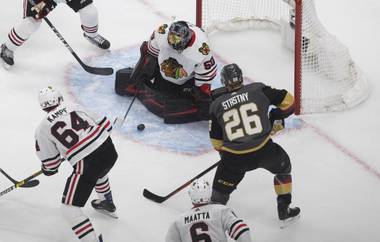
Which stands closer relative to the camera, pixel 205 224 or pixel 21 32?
pixel 205 224

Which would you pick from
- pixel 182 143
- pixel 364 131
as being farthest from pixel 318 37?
pixel 182 143

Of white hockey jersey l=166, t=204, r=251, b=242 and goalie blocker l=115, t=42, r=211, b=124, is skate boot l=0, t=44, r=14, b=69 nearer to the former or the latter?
goalie blocker l=115, t=42, r=211, b=124

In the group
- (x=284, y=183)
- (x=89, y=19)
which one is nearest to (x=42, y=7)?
(x=89, y=19)

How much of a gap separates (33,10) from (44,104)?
159cm

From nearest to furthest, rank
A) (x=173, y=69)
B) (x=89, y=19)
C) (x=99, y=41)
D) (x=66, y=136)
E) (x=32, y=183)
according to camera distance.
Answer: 1. (x=66, y=136)
2. (x=32, y=183)
3. (x=173, y=69)
4. (x=89, y=19)
5. (x=99, y=41)

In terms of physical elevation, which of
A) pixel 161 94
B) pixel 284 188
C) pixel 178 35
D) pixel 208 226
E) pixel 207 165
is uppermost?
pixel 178 35

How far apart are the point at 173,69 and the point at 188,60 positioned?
133 mm

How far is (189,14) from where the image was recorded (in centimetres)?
611

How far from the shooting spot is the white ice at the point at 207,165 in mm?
3945

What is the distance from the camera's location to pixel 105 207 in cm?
398

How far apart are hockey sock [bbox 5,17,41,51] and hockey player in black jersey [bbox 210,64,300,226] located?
1888mm

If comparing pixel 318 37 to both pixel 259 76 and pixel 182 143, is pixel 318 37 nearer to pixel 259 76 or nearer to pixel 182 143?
pixel 259 76

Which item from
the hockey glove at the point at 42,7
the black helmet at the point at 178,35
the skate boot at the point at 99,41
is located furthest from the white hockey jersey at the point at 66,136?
the skate boot at the point at 99,41

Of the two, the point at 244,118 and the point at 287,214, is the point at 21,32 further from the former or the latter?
the point at 287,214
